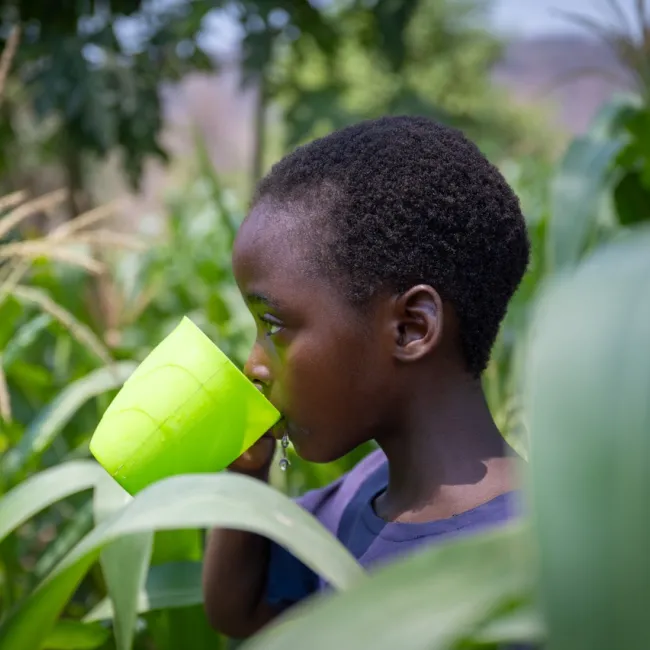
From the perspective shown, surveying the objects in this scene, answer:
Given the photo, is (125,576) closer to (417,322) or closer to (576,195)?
(417,322)

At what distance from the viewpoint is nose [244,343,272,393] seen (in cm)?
68

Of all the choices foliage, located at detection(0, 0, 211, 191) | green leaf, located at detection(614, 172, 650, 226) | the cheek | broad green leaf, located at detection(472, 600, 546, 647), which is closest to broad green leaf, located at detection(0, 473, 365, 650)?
broad green leaf, located at detection(472, 600, 546, 647)

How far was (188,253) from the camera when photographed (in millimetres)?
2215

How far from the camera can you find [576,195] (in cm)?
121

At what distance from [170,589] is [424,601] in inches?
22.8

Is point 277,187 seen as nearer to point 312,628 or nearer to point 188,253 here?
point 312,628

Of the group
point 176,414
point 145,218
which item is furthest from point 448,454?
point 145,218

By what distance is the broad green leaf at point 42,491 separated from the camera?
0.66 meters

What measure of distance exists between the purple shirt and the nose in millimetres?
140

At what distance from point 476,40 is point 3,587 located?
11552 mm

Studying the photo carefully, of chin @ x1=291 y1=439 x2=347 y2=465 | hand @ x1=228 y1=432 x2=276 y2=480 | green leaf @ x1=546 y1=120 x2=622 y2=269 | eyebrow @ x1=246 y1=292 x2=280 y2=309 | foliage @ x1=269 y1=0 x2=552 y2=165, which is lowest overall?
foliage @ x1=269 y1=0 x2=552 y2=165

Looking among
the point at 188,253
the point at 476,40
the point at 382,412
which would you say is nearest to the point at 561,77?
the point at 188,253

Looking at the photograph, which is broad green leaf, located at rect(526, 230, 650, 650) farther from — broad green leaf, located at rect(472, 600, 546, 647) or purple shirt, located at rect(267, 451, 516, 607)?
purple shirt, located at rect(267, 451, 516, 607)

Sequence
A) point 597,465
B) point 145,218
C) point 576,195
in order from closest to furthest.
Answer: point 597,465 < point 576,195 < point 145,218
